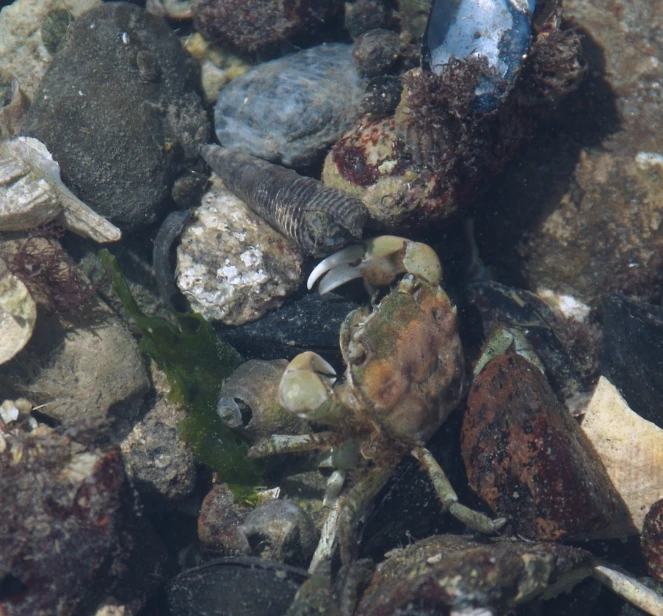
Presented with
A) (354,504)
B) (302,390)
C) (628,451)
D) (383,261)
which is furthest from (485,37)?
(354,504)

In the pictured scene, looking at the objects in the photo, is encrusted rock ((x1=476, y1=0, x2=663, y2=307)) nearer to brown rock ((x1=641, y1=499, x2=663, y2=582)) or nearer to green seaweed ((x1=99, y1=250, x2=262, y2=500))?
brown rock ((x1=641, y1=499, x2=663, y2=582))

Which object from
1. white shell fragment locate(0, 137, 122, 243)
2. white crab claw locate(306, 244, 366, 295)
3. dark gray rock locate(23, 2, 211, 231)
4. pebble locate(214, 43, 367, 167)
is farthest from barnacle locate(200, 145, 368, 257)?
white shell fragment locate(0, 137, 122, 243)

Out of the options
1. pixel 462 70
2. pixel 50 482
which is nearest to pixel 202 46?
pixel 462 70

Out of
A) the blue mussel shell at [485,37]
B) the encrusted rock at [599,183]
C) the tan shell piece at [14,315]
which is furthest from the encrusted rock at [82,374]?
the encrusted rock at [599,183]

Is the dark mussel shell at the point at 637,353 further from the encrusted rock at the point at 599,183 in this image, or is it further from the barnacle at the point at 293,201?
the barnacle at the point at 293,201

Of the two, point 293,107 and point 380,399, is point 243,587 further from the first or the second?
point 293,107

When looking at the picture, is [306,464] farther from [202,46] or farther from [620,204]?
[202,46]
